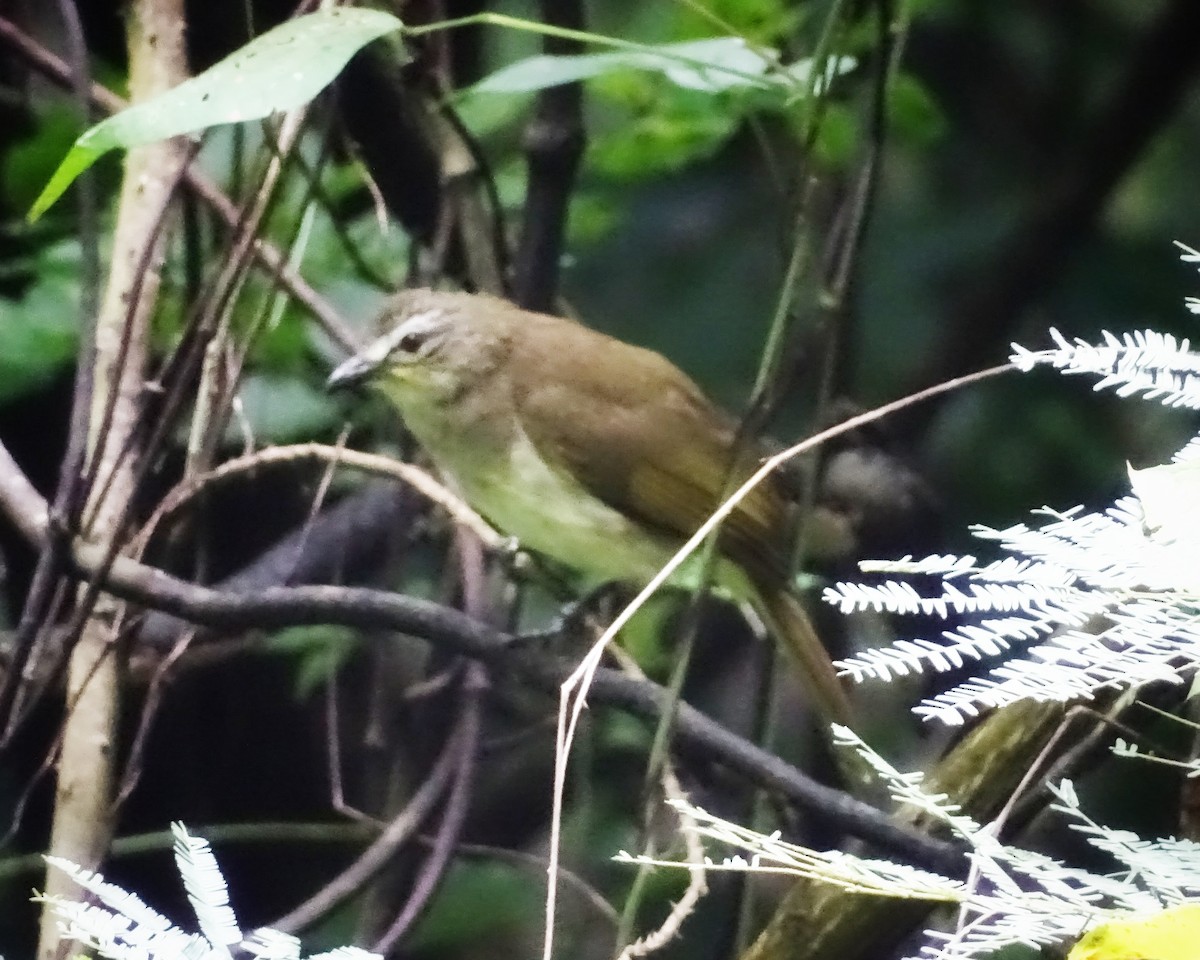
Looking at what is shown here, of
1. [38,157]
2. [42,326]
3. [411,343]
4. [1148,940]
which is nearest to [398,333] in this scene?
[411,343]

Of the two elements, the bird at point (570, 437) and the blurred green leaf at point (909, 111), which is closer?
the bird at point (570, 437)

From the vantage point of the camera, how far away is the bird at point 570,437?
1.65m

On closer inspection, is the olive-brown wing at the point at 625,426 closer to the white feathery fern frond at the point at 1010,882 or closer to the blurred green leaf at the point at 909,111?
the blurred green leaf at the point at 909,111

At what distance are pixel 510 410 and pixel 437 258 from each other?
7.2 inches

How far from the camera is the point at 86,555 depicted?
1138mm

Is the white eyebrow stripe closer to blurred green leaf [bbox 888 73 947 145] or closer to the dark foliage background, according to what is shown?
the dark foliage background

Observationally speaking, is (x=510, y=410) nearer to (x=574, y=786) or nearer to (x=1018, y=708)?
(x=574, y=786)

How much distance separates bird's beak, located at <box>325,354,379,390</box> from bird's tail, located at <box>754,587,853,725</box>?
0.46m

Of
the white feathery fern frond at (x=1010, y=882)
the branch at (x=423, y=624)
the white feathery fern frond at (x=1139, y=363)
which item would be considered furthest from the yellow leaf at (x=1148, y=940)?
the branch at (x=423, y=624)

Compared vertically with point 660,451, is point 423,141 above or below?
above

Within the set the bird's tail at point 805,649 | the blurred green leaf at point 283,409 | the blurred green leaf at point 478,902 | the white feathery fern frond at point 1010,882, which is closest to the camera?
the white feathery fern frond at point 1010,882

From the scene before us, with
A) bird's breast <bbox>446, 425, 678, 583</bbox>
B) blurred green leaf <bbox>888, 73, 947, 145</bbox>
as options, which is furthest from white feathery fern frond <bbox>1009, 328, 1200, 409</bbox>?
blurred green leaf <bbox>888, 73, 947, 145</bbox>

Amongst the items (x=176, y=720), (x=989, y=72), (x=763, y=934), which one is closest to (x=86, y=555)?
(x=763, y=934)

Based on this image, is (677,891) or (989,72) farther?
(989,72)
